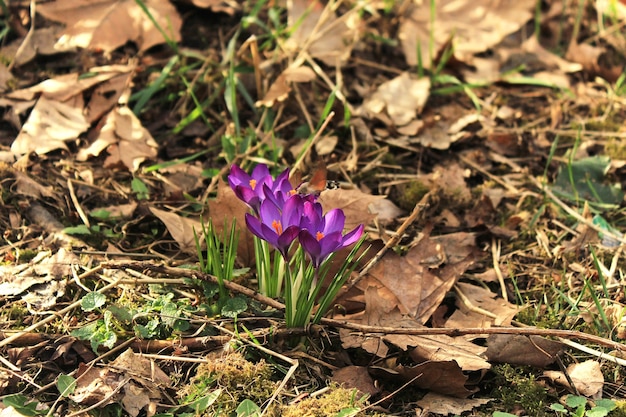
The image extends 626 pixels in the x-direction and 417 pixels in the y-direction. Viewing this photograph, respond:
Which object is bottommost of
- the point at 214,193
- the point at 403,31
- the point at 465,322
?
the point at 465,322

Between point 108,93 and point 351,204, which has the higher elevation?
point 108,93

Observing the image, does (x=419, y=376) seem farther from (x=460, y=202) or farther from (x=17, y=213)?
(x=17, y=213)

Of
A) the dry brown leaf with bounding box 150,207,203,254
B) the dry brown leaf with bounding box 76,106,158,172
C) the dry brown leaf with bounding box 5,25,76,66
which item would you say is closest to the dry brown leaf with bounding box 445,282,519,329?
the dry brown leaf with bounding box 150,207,203,254

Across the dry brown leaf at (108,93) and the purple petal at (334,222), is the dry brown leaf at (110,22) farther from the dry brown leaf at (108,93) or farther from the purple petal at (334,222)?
the purple petal at (334,222)

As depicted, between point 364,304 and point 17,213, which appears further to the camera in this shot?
point 17,213

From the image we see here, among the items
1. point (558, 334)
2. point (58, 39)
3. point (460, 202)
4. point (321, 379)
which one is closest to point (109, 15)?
point (58, 39)

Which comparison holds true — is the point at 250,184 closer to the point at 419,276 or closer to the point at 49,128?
the point at 419,276

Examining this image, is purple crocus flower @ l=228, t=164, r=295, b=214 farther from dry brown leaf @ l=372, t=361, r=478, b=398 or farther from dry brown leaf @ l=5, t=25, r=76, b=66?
dry brown leaf @ l=5, t=25, r=76, b=66

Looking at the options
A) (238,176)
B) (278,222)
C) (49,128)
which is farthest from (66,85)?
(278,222)
